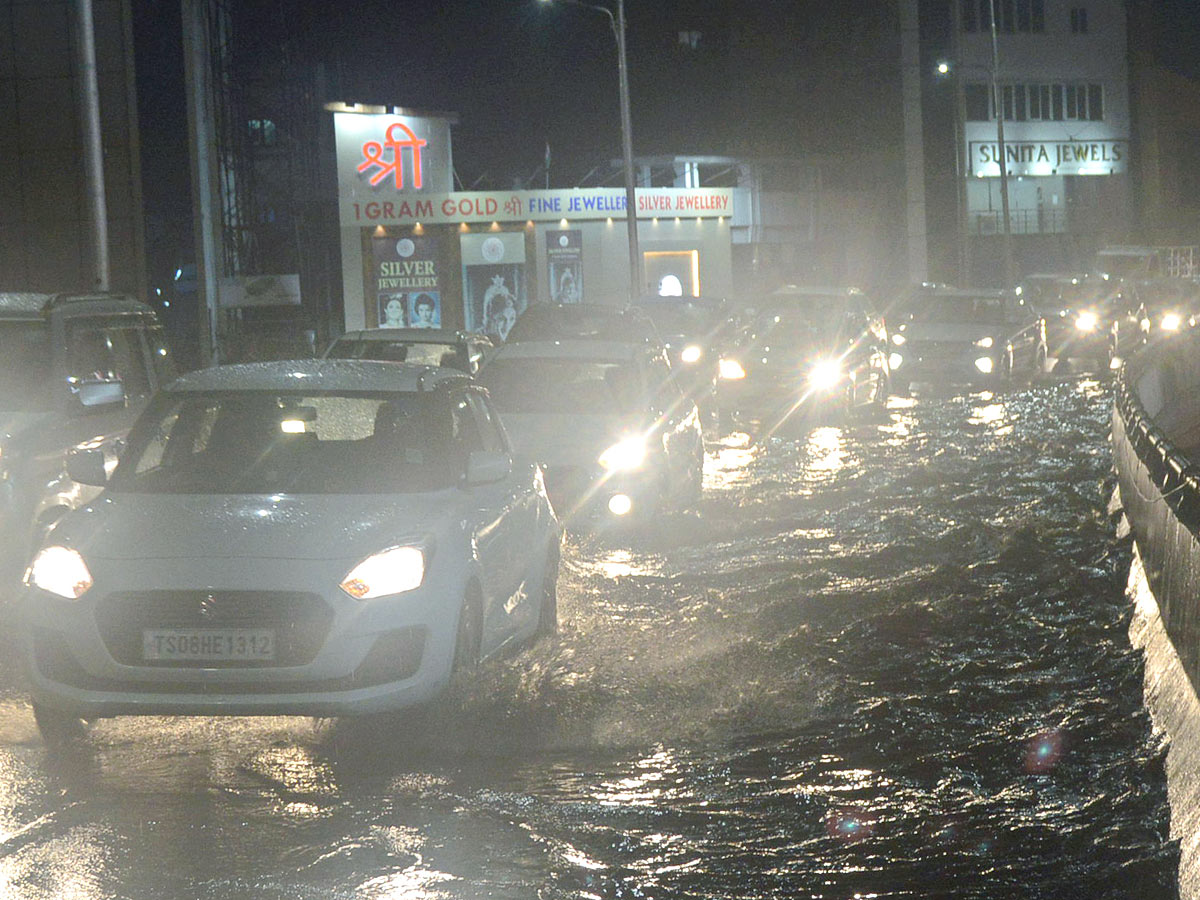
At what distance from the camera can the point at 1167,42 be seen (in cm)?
7450

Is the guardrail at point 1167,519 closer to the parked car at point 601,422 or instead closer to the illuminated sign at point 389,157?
the parked car at point 601,422

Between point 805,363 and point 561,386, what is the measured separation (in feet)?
33.4

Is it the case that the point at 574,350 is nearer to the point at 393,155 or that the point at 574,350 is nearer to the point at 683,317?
the point at 683,317

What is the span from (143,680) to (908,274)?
193 ft

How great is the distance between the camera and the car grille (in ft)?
21.0

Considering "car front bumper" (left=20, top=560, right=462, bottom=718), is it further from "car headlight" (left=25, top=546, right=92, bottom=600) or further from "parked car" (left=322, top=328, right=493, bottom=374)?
"parked car" (left=322, top=328, right=493, bottom=374)

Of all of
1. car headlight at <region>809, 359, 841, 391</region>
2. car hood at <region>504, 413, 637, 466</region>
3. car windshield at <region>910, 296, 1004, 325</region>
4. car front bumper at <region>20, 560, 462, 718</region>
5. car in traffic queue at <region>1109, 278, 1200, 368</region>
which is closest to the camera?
car front bumper at <region>20, 560, 462, 718</region>

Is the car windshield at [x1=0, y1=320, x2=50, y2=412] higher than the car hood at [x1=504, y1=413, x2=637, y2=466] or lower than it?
higher

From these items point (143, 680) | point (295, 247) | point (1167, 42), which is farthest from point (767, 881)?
point (1167, 42)

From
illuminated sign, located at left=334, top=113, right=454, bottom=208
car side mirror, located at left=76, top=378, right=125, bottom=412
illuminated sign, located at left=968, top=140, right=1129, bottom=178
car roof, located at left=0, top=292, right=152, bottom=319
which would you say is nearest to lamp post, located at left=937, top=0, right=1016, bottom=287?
illuminated sign, located at left=968, top=140, right=1129, bottom=178

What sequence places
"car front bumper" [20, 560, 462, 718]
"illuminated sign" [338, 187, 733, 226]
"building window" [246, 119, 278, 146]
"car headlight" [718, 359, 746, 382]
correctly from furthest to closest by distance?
"illuminated sign" [338, 187, 733, 226], "building window" [246, 119, 278, 146], "car headlight" [718, 359, 746, 382], "car front bumper" [20, 560, 462, 718]

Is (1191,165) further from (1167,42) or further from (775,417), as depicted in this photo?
(775,417)

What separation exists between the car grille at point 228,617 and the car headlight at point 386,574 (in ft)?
0.46

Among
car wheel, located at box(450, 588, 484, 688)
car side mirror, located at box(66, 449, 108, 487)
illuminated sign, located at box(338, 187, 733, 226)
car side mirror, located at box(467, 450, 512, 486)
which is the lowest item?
car wheel, located at box(450, 588, 484, 688)
